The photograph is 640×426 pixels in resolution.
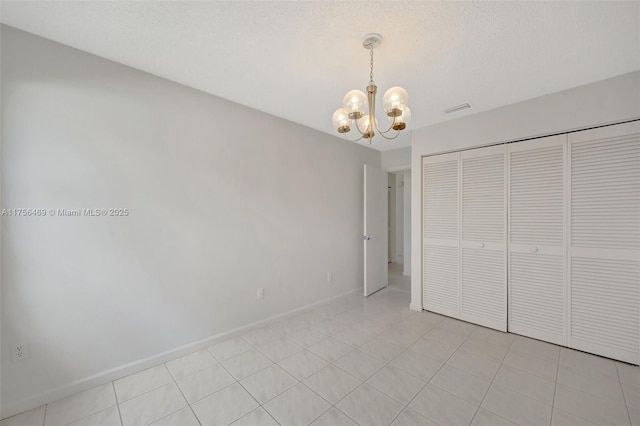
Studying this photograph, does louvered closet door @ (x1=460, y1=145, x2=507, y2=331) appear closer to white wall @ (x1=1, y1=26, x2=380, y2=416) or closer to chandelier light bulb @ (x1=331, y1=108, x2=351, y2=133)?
chandelier light bulb @ (x1=331, y1=108, x2=351, y2=133)

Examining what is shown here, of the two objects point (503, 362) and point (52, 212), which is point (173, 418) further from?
point (503, 362)

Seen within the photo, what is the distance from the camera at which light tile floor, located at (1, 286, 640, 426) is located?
1.63m

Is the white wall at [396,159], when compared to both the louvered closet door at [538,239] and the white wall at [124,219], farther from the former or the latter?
the white wall at [124,219]

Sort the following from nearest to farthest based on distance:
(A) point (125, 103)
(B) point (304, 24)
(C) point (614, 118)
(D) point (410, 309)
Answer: (B) point (304, 24)
(A) point (125, 103)
(C) point (614, 118)
(D) point (410, 309)

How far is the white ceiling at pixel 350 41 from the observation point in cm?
147

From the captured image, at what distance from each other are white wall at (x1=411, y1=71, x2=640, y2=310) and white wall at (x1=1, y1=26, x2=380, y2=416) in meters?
1.72

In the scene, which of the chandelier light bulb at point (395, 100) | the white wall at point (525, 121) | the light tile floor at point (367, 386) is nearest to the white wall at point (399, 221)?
the white wall at point (525, 121)

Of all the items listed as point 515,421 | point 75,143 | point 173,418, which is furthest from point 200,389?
point 515,421

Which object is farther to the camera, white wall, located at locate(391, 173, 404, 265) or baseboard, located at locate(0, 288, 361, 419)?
white wall, located at locate(391, 173, 404, 265)

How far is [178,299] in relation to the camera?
231 cm

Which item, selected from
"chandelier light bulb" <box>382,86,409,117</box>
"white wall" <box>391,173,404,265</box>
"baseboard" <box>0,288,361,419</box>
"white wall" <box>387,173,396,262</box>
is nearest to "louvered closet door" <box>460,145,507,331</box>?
"chandelier light bulb" <box>382,86,409,117</box>

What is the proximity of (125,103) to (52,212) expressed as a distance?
38.4 inches

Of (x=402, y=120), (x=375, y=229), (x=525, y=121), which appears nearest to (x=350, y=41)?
(x=402, y=120)

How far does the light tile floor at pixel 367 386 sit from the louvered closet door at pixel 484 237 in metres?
0.34
